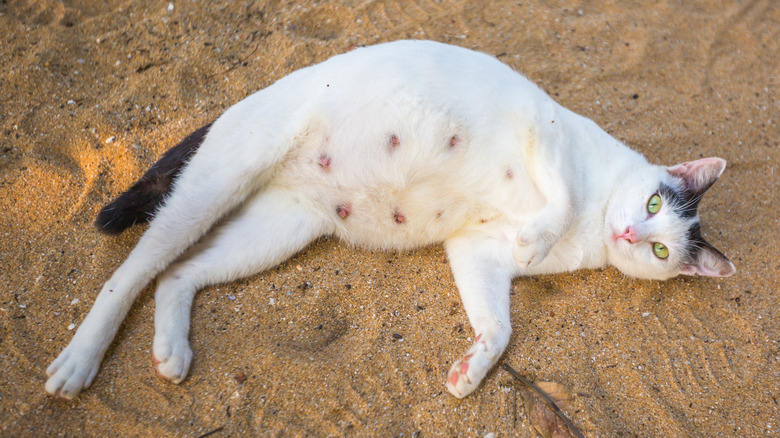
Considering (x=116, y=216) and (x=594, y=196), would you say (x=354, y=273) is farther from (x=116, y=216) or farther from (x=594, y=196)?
(x=594, y=196)

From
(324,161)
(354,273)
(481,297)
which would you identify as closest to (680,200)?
(481,297)

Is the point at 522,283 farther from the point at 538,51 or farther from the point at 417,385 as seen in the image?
the point at 538,51

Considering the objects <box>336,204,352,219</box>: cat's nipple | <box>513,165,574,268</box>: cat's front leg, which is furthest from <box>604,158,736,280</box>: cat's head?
<box>336,204,352,219</box>: cat's nipple

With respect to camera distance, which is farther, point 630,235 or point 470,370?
point 630,235

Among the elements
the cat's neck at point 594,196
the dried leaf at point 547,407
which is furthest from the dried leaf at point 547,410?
the cat's neck at point 594,196

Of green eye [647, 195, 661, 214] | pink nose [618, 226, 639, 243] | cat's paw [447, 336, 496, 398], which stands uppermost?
green eye [647, 195, 661, 214]

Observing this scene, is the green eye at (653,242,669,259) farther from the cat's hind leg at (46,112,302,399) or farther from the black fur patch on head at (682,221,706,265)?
the cat's hind leg at (46,112,302,399)

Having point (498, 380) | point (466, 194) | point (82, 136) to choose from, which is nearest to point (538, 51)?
point (466, 194)
